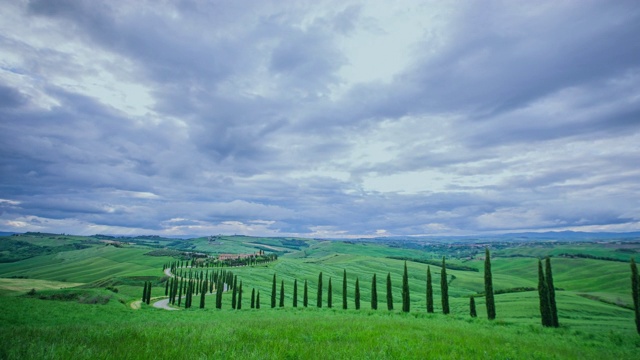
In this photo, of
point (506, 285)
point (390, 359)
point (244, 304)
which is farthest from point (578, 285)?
point (390, 359)

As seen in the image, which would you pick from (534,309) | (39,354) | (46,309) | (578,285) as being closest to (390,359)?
(39,354)

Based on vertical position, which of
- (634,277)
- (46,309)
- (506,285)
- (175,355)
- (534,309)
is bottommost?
(506,285)

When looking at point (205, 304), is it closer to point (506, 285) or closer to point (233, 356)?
point (233, 356)

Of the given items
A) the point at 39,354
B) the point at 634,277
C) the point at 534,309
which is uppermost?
the point at 39,354

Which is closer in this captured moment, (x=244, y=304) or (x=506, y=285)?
(x=244, y=304)

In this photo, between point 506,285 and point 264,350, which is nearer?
point 264,350

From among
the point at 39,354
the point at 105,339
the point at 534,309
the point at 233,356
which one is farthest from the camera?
the point at 534,309

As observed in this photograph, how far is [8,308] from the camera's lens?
4016 centimetres

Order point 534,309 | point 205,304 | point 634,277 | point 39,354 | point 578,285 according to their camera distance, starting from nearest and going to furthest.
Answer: point 39,354 < point 634,277 < point 534,309 < point 205,304 < point 578,285

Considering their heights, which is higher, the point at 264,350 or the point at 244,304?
the point at 264,350

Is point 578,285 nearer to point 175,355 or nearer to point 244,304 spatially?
point 244,304

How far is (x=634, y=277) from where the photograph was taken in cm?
4572

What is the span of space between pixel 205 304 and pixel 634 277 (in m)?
88.1

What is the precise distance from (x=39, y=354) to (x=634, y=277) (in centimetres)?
6743
